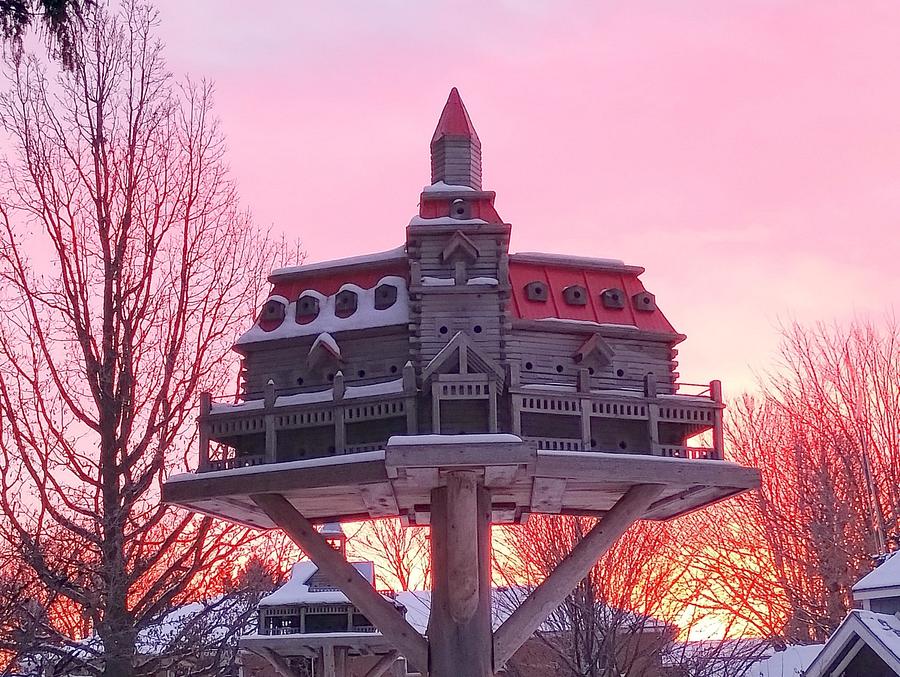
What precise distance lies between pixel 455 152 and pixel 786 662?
1424 centimetres

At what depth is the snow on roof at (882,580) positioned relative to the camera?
59.5 ft

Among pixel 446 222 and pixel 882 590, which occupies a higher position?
pixel 446 222

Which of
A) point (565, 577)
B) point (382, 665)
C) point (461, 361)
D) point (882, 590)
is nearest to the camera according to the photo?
point (461, 361)

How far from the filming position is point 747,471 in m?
12.4

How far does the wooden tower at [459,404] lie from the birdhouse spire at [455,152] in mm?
543

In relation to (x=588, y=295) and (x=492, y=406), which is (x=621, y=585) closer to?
(x=588, y=295)

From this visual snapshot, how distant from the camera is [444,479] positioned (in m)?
11.8

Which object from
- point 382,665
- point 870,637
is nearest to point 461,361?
point 870,637

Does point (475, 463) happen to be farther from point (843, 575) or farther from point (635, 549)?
point (843, 575)

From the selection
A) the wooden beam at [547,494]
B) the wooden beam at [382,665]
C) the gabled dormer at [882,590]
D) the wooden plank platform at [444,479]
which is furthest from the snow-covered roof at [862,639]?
the wooden beam at [382,665]

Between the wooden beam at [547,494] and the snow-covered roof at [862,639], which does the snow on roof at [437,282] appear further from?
the snow-covered roof at [862,639]

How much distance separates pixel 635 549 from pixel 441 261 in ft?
45.9

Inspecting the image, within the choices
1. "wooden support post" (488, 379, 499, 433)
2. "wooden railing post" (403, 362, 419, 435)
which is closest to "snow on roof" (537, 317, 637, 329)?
"wooden support post" (488, 379, 499, 433)

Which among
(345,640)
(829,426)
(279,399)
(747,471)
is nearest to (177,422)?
(279,399)
